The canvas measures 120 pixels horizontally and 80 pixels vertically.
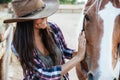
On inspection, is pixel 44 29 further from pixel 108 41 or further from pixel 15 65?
pixel 15 65

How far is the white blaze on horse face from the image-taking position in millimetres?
2385

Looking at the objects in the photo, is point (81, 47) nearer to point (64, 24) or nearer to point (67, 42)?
point (67, 42)

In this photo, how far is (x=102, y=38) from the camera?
2.49m

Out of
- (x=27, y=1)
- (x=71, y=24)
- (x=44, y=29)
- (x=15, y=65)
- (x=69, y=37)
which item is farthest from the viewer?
(x=71, y=24)

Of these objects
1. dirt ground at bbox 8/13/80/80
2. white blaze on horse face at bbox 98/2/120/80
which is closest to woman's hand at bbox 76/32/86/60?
white blaze on horse face at bbox 98/2/120/80

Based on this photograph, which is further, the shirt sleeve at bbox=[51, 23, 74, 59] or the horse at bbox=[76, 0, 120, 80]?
the shirt sleeve at bbox=[51, 23, 74, 59]

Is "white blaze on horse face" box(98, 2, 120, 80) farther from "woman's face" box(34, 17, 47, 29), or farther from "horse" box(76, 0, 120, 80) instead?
"woman's face" box(34, 17, 47, 29)

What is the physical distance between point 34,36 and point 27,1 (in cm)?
28

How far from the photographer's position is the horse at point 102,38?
243 centimetres

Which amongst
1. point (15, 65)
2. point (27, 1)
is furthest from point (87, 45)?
point (15, 65)

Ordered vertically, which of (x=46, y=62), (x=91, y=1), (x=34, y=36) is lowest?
(x=46, y=62)

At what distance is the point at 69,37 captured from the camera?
9.02 metres

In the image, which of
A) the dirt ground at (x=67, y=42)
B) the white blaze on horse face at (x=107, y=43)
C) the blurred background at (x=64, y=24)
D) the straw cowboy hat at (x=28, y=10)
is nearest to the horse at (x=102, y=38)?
the white blaze on horse face at (x=107, y=43)

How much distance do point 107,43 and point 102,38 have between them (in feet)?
0.17
